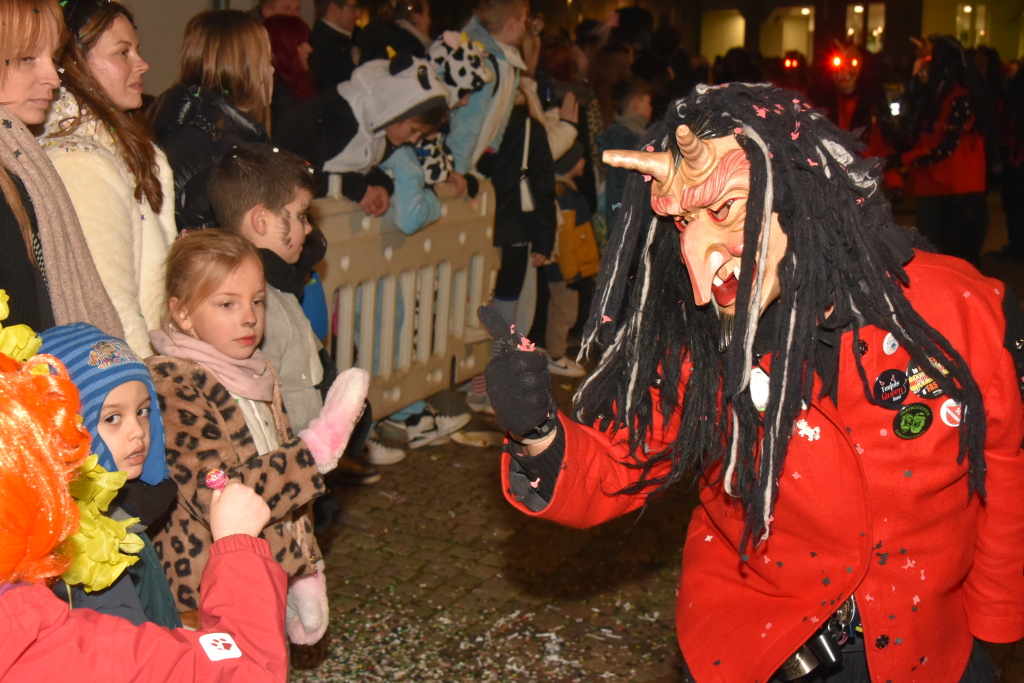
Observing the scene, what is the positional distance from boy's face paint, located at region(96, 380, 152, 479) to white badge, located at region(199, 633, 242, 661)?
56cm

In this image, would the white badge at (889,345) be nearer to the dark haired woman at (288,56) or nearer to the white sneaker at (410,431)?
the white sneaker at (410,431)

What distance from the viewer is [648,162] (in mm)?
2041

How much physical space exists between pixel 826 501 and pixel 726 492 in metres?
0.21

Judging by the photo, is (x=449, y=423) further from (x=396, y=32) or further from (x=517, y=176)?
(x=396, y=32)

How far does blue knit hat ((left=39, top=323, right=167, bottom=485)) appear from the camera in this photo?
2264 mm

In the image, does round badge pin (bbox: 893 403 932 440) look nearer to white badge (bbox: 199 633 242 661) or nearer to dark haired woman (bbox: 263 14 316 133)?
white badge (bbox: 199 633 242 661)

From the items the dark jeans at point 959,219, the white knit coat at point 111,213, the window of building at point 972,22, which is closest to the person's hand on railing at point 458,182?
the white knit coat at point 111,213

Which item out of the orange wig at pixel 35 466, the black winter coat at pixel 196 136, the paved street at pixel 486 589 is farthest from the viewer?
the black winter coat at pixel 196 136

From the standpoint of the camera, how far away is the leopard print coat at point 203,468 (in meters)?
2.73

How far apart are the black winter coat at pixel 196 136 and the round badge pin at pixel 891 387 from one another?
8.52ft

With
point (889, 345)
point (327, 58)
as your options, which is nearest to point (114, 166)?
point (889, 345)

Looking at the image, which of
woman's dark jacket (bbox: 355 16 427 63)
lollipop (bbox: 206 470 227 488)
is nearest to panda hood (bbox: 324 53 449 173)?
woman's dark jacket (bbox: 355 16 427 63)

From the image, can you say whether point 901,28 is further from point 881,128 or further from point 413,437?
point 413,437

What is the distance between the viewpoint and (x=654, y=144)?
2.11 meters
